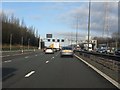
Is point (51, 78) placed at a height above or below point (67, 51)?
below

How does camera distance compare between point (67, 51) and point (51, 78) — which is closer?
point (51, 78)

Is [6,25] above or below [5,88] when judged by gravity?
above

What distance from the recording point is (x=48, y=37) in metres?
148

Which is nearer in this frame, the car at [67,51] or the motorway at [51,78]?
the motorway at [51,78]

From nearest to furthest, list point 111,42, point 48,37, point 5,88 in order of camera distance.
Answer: point 5,88
point 111,42
point 48,37

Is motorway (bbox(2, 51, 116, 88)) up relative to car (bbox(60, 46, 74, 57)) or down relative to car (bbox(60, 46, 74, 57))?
down

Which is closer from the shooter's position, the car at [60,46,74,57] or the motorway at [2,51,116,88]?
the motorway at [2,51,116,88]

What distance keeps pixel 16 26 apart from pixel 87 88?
121 m

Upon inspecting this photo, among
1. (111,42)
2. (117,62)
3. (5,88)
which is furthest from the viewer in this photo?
(111,42)

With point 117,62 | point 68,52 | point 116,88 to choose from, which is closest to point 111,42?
point 68,52

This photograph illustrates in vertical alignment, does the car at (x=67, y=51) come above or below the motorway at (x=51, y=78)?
above

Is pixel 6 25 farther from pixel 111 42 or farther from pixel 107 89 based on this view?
pixel 107 89

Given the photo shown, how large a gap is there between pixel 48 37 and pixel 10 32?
1149 inches

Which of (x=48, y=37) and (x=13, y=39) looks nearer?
(x=13, y=39)
